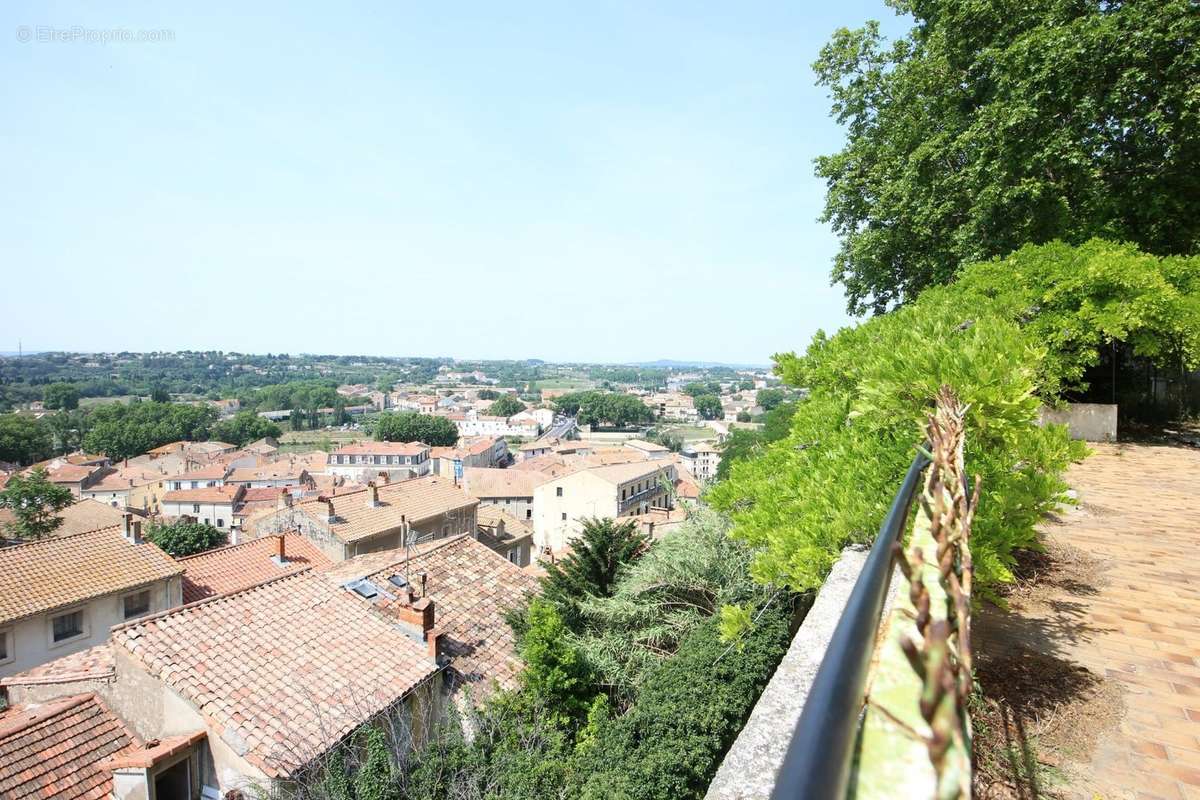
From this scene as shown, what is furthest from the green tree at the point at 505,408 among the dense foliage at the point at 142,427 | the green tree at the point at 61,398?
the green tree at the point at 61,398

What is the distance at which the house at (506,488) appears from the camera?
53.1 meters

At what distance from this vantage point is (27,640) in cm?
1603

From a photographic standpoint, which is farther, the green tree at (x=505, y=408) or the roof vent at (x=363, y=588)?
the green tree at (x=505, y=408)

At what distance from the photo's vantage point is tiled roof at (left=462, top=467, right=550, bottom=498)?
5334 cm

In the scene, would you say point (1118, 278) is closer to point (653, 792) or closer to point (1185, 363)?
point (1185, 363)

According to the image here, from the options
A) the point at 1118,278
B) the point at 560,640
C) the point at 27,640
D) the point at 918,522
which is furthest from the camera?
the point at 27,640

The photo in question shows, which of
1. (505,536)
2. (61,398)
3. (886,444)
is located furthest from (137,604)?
(61,398)

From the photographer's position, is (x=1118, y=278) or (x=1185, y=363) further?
(x=1185, y=363)

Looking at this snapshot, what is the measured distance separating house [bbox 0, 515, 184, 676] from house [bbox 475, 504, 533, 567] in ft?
43.7

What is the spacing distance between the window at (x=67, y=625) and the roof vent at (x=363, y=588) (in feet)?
31.4

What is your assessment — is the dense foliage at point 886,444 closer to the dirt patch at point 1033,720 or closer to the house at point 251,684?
the dirt patch at point 1033,720

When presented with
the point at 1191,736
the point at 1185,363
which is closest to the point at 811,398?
the point at 1191,736

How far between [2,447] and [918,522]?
11201cm

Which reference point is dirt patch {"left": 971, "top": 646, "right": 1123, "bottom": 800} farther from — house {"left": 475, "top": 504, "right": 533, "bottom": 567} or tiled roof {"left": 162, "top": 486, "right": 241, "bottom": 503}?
tiled roof {"left": 162, "top": 486, "right": 241, "bottom": 503}
